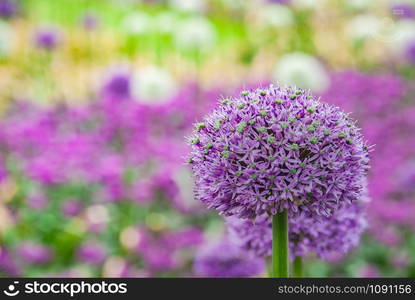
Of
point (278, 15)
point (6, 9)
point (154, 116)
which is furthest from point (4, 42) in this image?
point (278, 15)

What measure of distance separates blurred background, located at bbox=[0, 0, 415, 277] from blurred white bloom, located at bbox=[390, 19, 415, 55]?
4 centimetres

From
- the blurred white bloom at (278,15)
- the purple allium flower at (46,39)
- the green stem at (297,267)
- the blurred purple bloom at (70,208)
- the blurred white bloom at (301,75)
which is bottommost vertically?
the green stem at (297,267)

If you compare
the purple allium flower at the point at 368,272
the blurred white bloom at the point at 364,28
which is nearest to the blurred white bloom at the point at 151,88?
the blurred white bloom at the point at 364,28

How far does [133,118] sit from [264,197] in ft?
18.4

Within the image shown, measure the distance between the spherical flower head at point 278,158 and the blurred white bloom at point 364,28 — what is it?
28.4ft

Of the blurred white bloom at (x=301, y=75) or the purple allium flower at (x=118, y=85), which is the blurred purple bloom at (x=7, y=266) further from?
the blurred white bloom at (x=301, y=75)

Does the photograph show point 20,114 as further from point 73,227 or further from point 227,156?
point 227,156

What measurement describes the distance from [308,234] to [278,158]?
24.9 inches

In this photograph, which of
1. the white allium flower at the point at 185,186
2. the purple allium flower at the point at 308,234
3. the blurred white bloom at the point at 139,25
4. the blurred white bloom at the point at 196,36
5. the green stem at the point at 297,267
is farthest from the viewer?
the blurred white bloom at the point at 139,25

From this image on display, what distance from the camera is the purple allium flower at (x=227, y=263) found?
3.28 metres

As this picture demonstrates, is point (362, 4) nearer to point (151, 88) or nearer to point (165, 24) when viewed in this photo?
point (165, 24)

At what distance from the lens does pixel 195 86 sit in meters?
9.36

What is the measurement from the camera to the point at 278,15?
37.0ft

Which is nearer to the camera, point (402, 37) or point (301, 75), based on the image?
point (301, 75)
